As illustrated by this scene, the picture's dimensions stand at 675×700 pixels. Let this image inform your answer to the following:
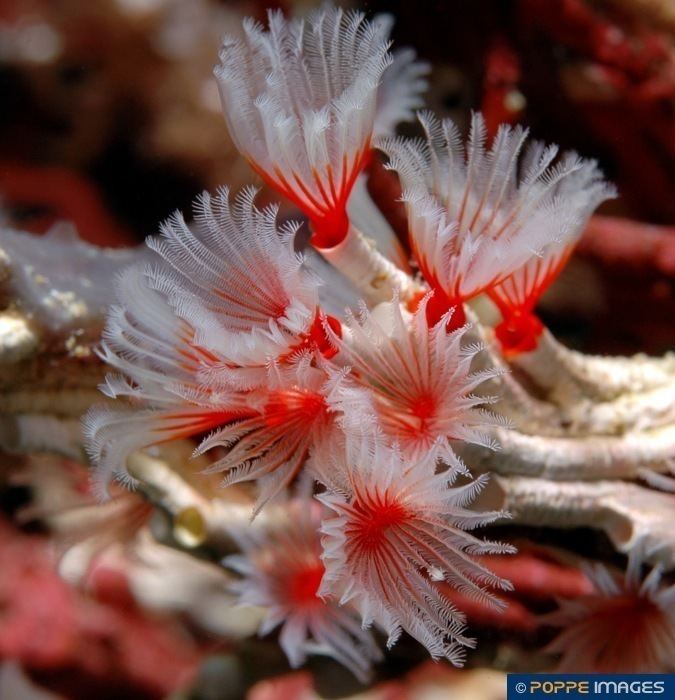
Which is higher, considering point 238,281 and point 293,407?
point 238,281

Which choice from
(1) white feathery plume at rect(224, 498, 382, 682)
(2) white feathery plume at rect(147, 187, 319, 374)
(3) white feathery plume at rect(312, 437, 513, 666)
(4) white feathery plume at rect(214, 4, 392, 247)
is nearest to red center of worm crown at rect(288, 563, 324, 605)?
(1) white feathery plume at rect(224, 498, 382, 682)

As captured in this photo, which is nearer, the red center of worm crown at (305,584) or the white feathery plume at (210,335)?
the white feathery plume at (210,335)

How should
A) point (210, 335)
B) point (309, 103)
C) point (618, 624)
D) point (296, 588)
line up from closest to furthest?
point (210, 335), point (309, 103), point (618, 624), point (296, 588)

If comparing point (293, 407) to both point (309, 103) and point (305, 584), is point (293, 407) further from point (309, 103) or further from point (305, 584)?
point (305, 584)

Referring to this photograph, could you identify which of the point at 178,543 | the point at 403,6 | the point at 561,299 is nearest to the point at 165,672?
the point at 178,543

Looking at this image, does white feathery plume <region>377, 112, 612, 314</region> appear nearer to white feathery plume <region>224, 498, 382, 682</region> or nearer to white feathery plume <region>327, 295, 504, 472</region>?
white feathery plume <region>327, 295, 504, 472</region>

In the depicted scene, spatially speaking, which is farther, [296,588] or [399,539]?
[296,588]

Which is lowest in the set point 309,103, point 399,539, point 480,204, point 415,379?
point 399,539

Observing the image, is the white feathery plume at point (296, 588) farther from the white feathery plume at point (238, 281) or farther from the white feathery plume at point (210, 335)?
the white feathery plume at point (238, 281)
